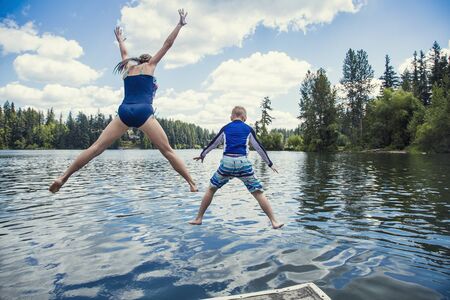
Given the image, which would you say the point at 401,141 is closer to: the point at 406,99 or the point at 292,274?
the point at 406,99

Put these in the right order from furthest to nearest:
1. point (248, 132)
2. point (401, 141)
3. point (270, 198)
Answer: point (401, 141) < point (270, 198) < point (248, 132)

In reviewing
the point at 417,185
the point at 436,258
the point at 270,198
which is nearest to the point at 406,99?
the point at 417,185

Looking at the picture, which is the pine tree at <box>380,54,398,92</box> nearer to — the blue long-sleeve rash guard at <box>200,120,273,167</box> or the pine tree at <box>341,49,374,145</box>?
the pine tree at <box>341,49,374,145</box>

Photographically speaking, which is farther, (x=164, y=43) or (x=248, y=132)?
(x=248, y=132)

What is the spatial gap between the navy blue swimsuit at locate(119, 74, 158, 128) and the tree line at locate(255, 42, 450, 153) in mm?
60971

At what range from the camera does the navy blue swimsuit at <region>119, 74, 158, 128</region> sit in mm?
5211

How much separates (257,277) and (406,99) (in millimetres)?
77206

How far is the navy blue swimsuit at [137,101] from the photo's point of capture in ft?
17.1

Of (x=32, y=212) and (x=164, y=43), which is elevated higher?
(x=164, y=43)

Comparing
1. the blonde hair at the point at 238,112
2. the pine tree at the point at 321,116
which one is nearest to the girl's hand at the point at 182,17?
the blonde hair at the point at 238,112

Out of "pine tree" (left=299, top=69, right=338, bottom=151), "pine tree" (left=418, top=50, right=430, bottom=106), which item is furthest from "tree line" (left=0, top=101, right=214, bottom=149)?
"pine tree" (left=418, top=50, right=430, bottom=106)

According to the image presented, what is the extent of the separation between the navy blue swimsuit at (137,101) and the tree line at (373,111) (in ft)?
200

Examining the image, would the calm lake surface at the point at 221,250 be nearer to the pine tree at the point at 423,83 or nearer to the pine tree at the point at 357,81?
the pine tree at the point at 357,81

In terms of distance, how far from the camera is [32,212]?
981cm
